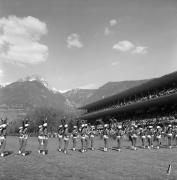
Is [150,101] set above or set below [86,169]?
above

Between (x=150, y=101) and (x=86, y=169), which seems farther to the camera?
(x=150, y=101)

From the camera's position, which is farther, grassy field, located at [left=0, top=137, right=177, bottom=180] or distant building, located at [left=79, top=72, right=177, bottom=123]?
distant building, located at [left=79, top=72, right=177, bottom=123]

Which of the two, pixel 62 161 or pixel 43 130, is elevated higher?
pixel 43 130

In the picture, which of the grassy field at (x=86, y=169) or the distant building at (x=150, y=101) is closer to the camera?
the grassy field at (x=86, y=169)

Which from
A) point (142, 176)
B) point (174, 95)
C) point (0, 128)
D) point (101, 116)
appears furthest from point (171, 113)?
point (142, 176)

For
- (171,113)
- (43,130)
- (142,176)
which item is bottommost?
(142,176)

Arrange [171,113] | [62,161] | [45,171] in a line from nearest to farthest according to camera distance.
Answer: [45,171] < [62,161] < [171,113]

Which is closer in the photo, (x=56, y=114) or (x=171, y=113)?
(x=171, y=113)

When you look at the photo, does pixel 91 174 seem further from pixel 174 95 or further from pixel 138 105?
pixel 138 105

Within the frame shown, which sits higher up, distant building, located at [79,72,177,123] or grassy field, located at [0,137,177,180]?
distant building, located at [79,72,177,123]

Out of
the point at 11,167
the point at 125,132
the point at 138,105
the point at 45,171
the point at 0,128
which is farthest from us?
the point at 138,105

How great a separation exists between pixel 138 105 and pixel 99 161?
46.1 metres

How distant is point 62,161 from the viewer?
1973 cm

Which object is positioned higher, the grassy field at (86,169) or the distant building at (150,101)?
the distant building at (150,101)
